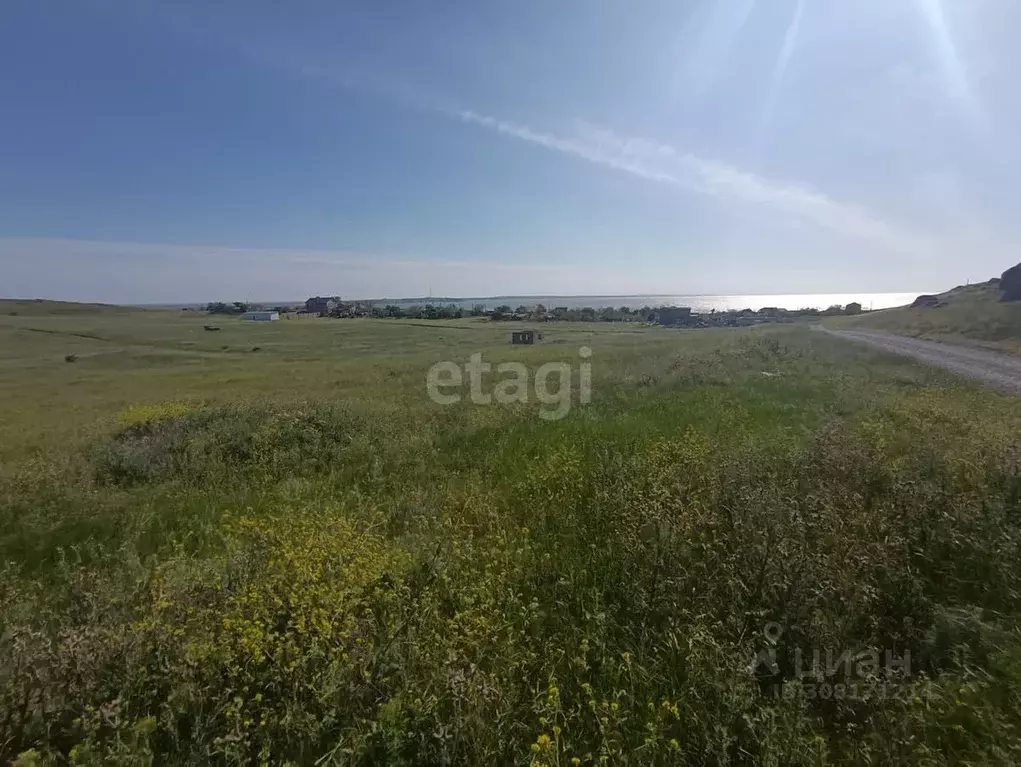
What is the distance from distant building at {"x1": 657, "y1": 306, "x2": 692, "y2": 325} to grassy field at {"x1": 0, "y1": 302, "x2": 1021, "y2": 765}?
259 feet

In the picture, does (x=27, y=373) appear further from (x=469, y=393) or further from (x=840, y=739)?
(x=840, y=739)

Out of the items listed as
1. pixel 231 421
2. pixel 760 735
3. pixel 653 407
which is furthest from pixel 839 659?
pixel 231 421

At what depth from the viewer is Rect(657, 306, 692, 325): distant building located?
8469 cm

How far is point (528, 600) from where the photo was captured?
14.3 ft

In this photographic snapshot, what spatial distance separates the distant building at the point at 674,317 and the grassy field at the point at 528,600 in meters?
78.9

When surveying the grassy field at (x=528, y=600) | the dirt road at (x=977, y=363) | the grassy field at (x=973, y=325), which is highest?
the grassy field at (x=973, y=325)

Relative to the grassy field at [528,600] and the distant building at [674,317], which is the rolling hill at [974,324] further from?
the distant building at [674,317]

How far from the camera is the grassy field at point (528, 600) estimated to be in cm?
290
